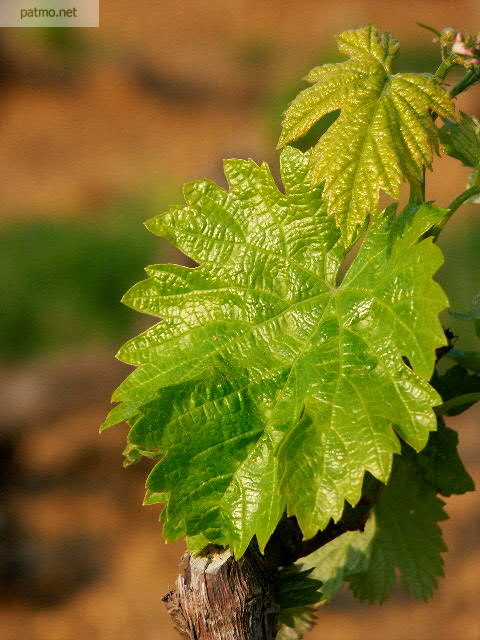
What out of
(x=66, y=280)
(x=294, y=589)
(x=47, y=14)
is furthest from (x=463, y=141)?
(x=47, y=14)

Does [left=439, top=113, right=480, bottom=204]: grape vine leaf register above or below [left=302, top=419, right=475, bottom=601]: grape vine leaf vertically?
above

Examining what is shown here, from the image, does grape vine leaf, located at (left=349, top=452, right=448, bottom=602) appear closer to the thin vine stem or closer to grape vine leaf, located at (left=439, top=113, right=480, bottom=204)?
the thin vine stem

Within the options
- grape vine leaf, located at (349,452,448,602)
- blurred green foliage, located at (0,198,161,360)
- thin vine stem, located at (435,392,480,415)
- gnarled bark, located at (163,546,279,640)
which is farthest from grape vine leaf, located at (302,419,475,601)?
blurred green foliage, located at (0,198,161,360)

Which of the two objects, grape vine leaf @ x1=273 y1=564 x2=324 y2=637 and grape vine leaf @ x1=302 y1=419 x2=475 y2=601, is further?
grape vine leaf @ x1=302 y1=419 x2=475 y2=601

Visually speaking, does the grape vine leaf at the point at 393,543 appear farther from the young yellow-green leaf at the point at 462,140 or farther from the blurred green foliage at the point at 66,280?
the blurred green foliage at the point at 66,280

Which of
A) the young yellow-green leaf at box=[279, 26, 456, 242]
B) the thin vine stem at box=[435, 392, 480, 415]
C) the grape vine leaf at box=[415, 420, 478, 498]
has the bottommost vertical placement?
the grape vine leaf at box=[415, 420, 478, 498]

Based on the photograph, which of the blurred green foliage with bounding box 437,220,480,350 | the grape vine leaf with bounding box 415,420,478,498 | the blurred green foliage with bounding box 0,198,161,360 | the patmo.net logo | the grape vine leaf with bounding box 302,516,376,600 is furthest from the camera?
the patmo.net logo

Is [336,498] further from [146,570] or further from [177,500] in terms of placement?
[146,570]
